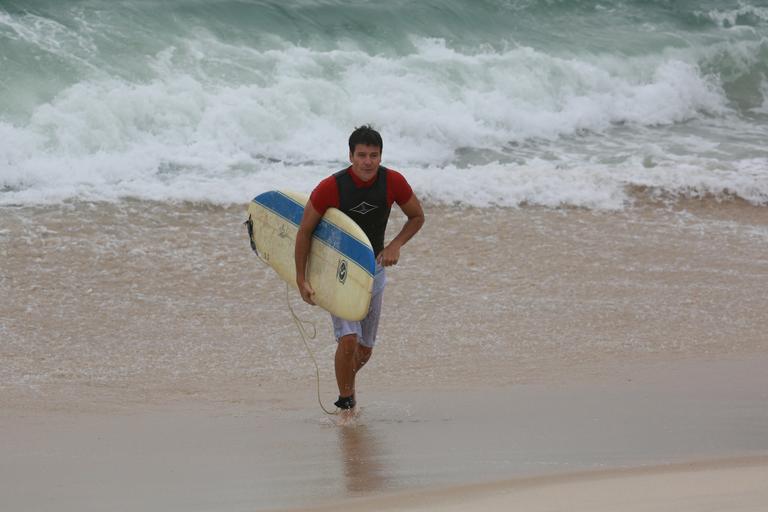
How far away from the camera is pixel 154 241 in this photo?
8352mm

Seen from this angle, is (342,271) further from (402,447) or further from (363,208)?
(402,447)

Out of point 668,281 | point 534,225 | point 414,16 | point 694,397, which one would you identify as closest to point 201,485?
point 694,397

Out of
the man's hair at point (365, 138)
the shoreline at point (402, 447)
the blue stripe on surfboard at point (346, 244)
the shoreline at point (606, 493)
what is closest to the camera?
the shoreline at point (606, 493)

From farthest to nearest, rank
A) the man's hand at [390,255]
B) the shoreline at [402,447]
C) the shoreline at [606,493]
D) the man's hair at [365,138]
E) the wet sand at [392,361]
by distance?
1. the man's hand at [390,255]
2. the man's hair at [365,138]
3. the wet sand at [392,361]
4. the shoreline at [402,447]
5. the shoreline at [606,493]

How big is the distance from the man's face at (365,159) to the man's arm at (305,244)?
0.29m

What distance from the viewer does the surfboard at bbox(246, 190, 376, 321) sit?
17.1ft

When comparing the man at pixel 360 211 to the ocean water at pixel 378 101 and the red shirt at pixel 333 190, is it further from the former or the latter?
the ocean water at pixel 378 101

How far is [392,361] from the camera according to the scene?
6.37 m

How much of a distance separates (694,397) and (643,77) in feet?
33.1

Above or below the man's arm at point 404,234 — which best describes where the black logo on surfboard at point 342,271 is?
below

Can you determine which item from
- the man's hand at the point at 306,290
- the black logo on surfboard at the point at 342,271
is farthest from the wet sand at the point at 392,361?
the black logo on surfboard at the point at 342,271

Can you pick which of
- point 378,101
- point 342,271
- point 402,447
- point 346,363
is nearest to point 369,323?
point 346,363

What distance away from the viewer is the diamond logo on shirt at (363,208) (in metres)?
5.26

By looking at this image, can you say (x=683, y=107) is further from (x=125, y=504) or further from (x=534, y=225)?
(x=125, y=504)
